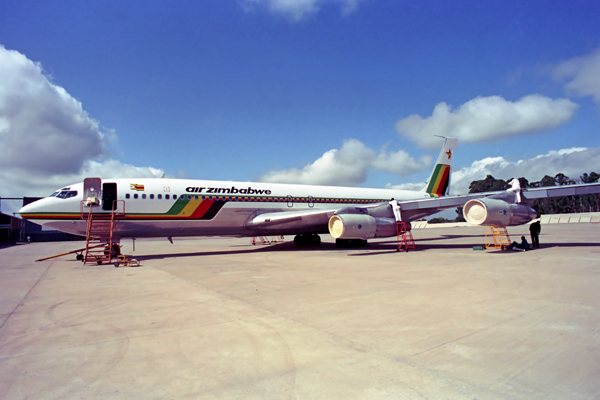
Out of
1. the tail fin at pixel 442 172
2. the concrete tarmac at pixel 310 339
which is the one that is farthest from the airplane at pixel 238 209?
the tail fin at pixel 442 172

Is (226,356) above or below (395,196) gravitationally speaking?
below

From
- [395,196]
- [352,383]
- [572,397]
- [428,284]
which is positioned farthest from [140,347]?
[395,196]

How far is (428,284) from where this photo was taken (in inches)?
279

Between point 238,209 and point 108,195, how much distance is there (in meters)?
5.38

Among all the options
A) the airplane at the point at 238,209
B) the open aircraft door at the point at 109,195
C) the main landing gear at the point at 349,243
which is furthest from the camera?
the main landing gear at the point at 349,243

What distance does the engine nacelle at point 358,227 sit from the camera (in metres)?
14.1

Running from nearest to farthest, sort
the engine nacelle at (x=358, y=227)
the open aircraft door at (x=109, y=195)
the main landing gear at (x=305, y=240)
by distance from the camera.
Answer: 1. the open aircraft door at (x=109, y=195)
2. the engine nacelle at (x=358, y=227)
3. the main landing gear at (x=305, y=240)

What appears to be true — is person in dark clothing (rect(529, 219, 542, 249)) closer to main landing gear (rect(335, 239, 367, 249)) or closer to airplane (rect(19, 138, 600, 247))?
airplane (rect(19, 138, 600, 247))

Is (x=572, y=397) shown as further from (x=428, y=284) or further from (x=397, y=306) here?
(x=428, y=284)

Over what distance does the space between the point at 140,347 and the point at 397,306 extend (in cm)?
362

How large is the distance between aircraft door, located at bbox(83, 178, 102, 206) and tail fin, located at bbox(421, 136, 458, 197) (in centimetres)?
1914

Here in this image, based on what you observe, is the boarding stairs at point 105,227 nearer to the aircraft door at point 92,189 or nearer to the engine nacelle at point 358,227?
the aircraft door at point 92,189

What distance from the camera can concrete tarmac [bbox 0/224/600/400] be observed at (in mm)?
2891

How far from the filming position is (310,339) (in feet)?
13.2
